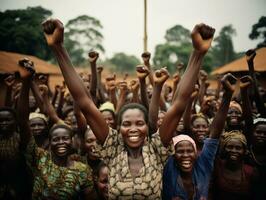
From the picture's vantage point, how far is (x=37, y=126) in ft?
12.5

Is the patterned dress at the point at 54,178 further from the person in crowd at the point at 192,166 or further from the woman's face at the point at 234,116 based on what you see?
the woman's face at the point at 234,116

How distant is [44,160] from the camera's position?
9.06ft

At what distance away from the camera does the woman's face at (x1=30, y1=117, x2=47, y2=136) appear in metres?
3.79

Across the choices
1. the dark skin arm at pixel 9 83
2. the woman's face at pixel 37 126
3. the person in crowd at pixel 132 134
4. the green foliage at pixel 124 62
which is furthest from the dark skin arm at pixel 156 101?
the green foliage at pixel 124 62

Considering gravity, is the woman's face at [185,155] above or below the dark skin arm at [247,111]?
below

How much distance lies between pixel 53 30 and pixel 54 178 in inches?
54.0

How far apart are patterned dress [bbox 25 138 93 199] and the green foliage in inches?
1782

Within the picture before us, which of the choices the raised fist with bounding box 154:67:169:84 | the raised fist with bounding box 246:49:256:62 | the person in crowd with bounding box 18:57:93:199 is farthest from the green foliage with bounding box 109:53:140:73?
the raised fist with bounding box 154:67:169:84

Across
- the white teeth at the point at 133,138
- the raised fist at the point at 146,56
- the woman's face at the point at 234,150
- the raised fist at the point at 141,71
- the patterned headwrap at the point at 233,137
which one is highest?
the raised fist at the point at 146,56

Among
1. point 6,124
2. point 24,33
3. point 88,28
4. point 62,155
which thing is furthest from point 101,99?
point 88,28

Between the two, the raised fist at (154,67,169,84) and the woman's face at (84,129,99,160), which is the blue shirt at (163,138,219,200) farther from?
the woman's face at (84,129,99,160)

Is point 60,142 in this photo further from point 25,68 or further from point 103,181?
point 25,68

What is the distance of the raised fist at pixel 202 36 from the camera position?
222 cm

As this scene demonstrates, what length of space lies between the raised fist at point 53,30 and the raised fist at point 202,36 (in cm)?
101
